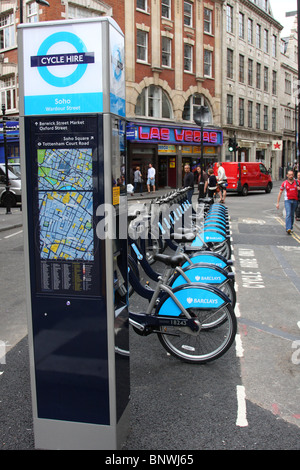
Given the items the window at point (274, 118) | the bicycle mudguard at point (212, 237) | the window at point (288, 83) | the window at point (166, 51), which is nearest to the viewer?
the bicycle mudguard at point (212, 237)

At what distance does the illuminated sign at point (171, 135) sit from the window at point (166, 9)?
8237 millimetres

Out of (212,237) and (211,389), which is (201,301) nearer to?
(211,389)

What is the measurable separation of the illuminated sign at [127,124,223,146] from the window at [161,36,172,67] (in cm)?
487

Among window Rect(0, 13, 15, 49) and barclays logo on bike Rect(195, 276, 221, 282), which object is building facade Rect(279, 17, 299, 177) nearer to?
window Rect(0, 13, 15, 49)

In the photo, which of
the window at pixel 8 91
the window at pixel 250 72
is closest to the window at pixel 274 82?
the window at pixel 250 72

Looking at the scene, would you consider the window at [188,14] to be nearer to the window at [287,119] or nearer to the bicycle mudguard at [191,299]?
the window at [287,119]

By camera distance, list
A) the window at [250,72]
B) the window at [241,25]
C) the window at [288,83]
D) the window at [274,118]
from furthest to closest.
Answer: the window at [288,83], the window at [274,118], the window at [250,72], the window at [241,25]

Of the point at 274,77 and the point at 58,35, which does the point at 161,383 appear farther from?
the point at 274,77

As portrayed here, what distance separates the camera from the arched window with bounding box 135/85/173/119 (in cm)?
3075

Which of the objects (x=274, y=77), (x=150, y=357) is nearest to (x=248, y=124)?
(x=274, y=77)

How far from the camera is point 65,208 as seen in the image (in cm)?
289

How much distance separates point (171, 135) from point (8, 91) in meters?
11.9

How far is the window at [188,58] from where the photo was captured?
114ft

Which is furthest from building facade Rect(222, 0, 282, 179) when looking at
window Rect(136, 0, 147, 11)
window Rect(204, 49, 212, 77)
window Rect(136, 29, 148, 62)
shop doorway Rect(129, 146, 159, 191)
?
window Rect(136, 0, 147, 11)
